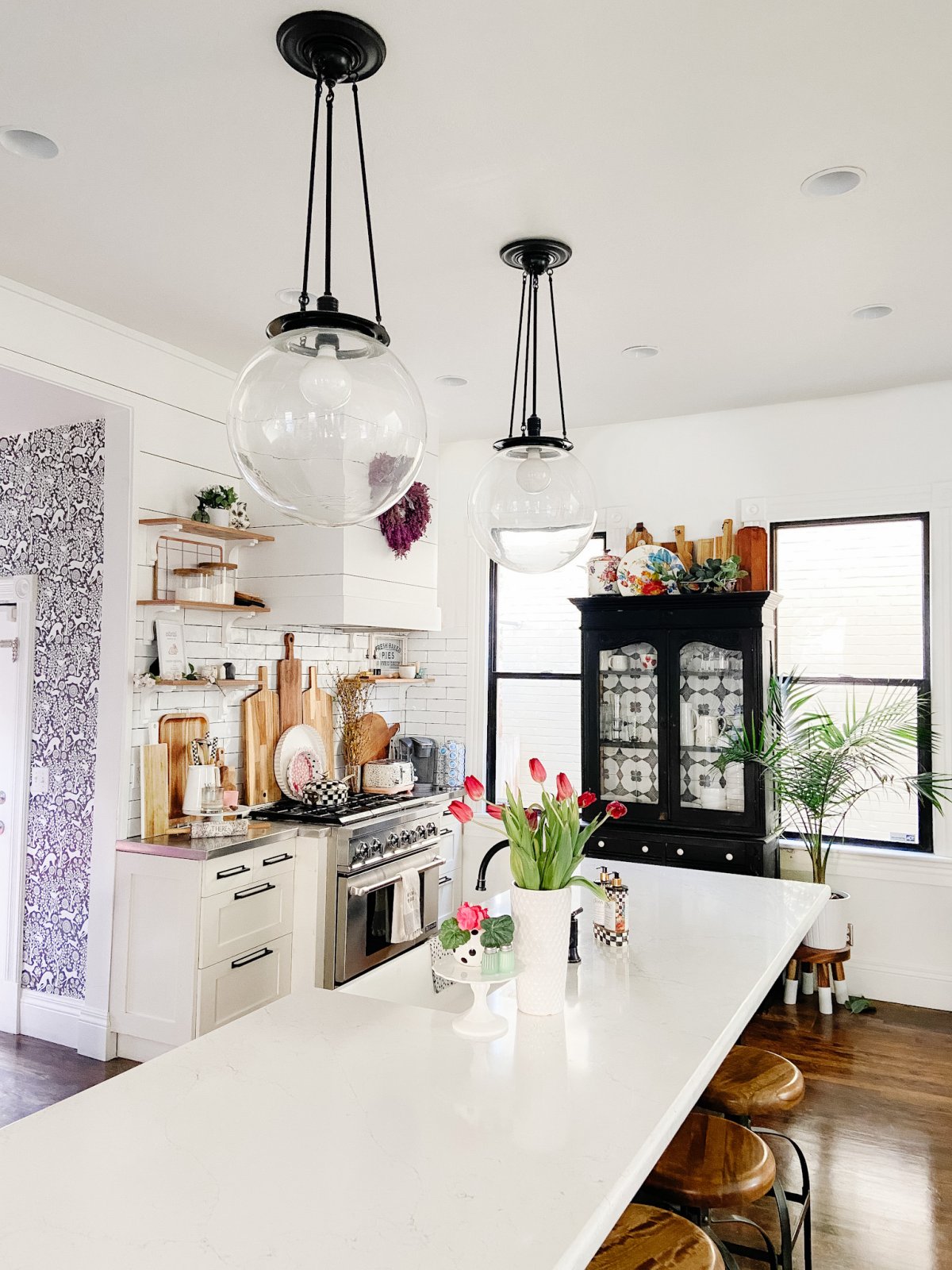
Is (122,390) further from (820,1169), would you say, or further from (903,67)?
(820,1169)

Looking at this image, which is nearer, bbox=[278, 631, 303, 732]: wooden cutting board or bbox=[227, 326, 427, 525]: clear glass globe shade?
bbox=[227, 326, 427, 525]: clear glass globe shade

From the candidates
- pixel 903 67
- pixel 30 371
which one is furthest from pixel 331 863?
pixel 903 67

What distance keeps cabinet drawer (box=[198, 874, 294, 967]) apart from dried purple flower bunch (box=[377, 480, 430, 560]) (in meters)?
1.78

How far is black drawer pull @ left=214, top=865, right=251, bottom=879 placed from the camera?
12.2ft

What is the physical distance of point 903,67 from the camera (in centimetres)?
217

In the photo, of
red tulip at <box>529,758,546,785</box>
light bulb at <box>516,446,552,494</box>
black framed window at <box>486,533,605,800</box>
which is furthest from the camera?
black framed window at <box>486,533,605,800</box>

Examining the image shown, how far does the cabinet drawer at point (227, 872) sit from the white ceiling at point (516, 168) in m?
2.19

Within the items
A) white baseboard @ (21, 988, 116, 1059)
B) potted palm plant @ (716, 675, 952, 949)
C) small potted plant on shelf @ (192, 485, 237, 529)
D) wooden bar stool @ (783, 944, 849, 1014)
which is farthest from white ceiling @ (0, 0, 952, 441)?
white baseboard @ (21, 988, 116, 1059)

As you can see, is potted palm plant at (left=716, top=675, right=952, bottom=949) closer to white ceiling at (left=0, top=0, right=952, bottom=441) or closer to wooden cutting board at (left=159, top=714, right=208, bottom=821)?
white ceiling at (left=0, top=0, right=952, bottom=441)

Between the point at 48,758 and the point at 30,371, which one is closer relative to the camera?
the point at 30,371

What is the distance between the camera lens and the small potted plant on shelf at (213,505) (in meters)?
4.24

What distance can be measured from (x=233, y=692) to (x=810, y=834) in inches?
114

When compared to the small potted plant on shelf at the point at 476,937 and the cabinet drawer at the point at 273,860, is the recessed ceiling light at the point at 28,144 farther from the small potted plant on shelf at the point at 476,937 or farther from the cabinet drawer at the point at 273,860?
the cabinet drawer at the point at 273,860

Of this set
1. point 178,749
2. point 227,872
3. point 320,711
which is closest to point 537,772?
point 227,872
